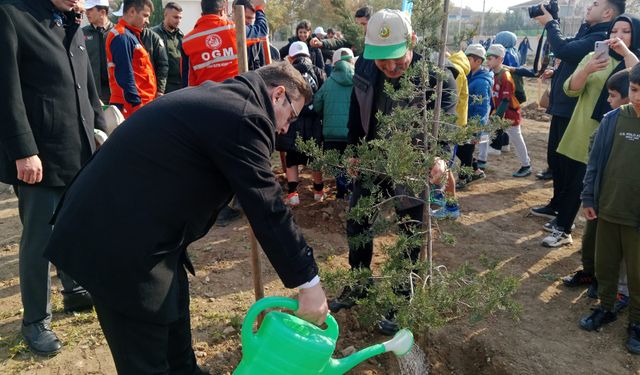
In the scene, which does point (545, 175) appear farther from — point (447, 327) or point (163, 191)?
point (163, 191)

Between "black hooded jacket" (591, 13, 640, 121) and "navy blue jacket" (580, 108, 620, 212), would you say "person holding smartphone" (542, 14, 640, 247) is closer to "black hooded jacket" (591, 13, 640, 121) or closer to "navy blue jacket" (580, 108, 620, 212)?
"black hooded jacket" (591, 13, 640, 121)

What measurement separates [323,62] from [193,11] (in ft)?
61.9

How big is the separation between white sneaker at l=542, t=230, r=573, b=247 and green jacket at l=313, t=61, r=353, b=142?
217cm

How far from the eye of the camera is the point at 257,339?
5.84 ft

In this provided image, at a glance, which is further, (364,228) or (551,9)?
(551,9)

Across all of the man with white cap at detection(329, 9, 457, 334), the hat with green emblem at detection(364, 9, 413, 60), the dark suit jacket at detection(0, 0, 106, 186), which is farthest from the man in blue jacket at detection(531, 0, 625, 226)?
the dark suit jacket at detection(0, 0, 106, 186)

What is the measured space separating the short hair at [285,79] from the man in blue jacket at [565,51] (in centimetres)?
322

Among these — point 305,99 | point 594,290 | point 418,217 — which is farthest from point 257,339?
point 594,290

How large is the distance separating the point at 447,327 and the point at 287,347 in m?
1.78

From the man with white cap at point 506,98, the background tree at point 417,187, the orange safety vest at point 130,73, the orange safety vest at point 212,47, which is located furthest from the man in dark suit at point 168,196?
the man with white cap at point 506,98

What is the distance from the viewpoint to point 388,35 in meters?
2.44

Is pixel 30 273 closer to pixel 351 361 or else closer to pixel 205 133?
pixel 205 133

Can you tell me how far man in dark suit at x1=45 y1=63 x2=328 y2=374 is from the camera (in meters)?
1.64

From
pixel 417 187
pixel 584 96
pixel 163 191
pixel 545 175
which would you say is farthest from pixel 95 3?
pixel 545 175
